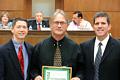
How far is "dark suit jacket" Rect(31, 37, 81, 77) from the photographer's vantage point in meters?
3.53

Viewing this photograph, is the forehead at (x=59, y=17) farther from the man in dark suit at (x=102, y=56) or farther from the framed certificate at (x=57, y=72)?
the framed certificate at (x=57, y=72)

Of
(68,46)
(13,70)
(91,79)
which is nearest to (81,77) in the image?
(91,79)

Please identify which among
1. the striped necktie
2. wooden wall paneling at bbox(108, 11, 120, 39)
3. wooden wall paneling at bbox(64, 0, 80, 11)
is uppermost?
wooden wall paneling at bbox(64, 0, 80, 11)

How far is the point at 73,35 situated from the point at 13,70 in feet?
11.9

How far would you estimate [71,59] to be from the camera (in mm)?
3531

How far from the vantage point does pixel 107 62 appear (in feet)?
11.6

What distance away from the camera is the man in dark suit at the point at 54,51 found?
3467 millimetres

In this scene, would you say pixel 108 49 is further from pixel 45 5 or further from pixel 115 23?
pixel 45 5

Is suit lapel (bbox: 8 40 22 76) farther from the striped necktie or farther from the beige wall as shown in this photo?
the beige wall

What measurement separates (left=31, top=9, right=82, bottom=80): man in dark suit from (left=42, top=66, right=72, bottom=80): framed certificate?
0.27ft

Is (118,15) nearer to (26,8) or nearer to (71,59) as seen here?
(26,8)

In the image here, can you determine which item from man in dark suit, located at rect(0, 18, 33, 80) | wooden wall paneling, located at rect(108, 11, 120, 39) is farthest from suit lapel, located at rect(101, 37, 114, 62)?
wooden wall paneling, located at rect(108, 11, 120, 39)

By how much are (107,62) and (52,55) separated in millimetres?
641

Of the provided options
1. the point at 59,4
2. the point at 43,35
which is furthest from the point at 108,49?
the point at 59,4
